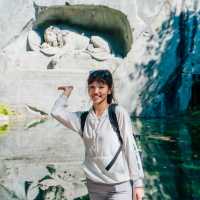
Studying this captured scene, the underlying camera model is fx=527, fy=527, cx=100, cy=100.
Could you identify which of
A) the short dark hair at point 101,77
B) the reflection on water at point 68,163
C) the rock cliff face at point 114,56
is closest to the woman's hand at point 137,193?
the short dark hair at point 101,77

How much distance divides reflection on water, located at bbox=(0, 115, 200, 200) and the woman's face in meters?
2.04

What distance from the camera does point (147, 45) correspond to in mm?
11922

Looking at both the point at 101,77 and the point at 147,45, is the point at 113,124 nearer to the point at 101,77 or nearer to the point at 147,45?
the point at 101,77

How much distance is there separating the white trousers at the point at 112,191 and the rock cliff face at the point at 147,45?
30.6 feet

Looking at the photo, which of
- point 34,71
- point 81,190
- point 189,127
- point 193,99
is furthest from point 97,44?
point 81,190

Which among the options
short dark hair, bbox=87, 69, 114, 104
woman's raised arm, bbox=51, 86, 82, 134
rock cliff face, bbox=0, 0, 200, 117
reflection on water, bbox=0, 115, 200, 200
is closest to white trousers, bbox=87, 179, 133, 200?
woman's raised arm, bbox=51, 86, 82, 134

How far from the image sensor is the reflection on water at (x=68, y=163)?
4664mm

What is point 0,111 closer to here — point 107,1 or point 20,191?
point 107,1

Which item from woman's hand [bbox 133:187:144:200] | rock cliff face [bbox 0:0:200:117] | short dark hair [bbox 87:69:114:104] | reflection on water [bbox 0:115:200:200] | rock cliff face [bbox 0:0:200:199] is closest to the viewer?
woman's hand [bbox 133:187:144:200]

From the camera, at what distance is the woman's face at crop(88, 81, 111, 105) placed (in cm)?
256

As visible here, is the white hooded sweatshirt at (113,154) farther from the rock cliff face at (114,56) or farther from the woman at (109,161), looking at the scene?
the rock cliff face at (114,56)

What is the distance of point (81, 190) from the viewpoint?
4.67 meters

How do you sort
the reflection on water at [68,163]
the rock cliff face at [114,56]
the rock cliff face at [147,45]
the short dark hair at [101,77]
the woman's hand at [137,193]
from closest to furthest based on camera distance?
the woman's hand at [137,193] → the short dark hair at [101,77] → the reflection on water at [68,163] → the rock cliff face at [114,56] → the rock cliff face at [147,45]

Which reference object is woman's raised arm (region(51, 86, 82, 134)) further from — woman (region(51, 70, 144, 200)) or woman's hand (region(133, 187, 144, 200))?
woman's hand (region(133, 187, 144, 200))
